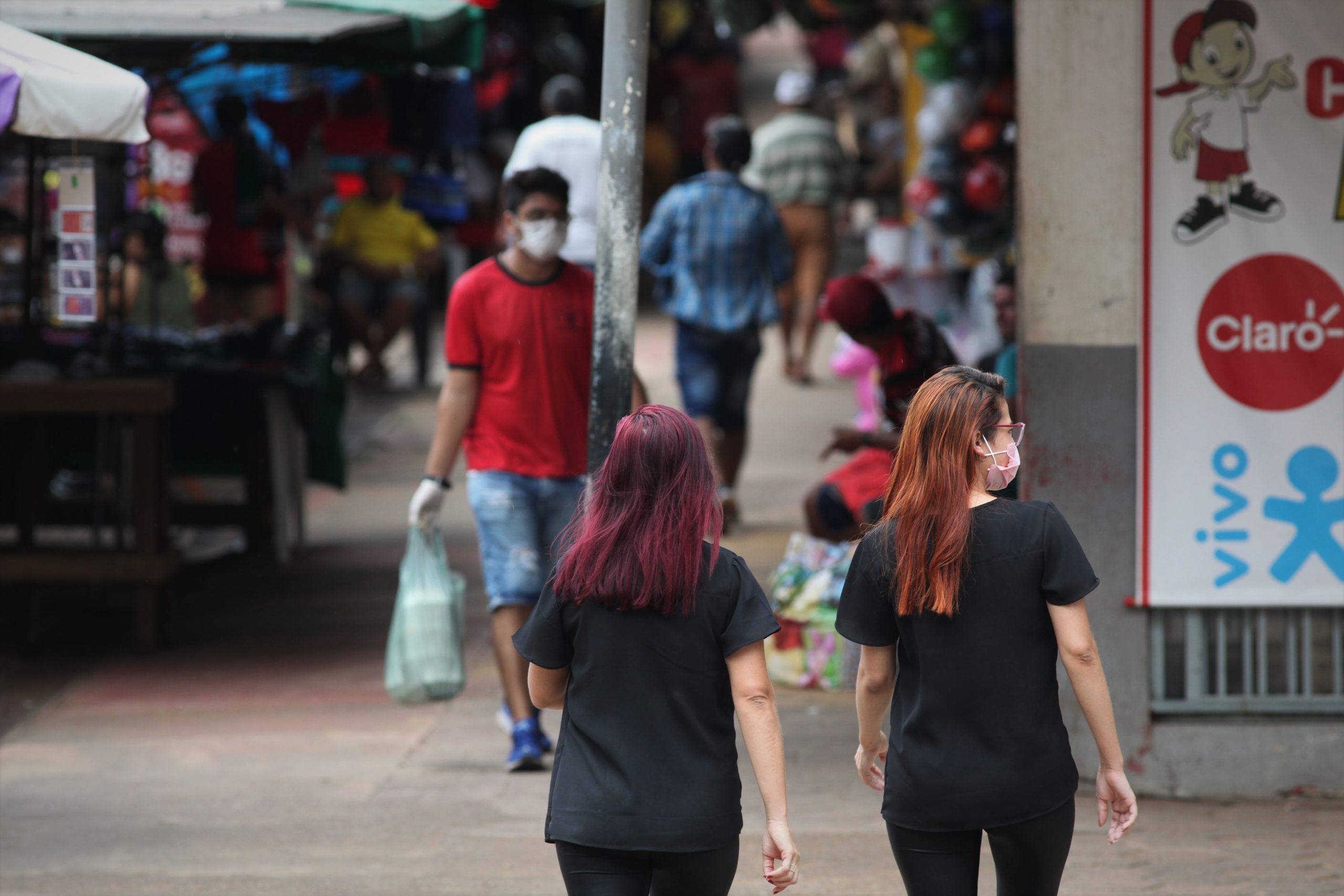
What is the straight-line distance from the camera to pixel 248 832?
5.48m

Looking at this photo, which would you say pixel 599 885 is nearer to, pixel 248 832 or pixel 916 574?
pixel 916 574

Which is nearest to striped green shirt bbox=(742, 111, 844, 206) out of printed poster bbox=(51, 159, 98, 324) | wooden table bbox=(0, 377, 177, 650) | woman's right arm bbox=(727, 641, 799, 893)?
wooden table bbox=(0, 377, 177, 650)

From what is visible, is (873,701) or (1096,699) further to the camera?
(873,701)

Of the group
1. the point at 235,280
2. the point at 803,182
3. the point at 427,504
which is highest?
the point at 803,182

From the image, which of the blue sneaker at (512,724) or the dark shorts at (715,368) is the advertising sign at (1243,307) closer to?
the blue sneaker at (512,724)

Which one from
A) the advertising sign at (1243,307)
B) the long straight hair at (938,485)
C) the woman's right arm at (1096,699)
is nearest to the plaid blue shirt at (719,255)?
the advertising sign at (1243,307)

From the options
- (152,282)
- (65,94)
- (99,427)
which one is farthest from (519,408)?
(152,282)

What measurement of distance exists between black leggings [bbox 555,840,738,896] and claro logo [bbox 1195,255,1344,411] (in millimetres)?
2912

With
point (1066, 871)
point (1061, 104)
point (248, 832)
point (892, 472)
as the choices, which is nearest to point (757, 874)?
point (1066, 871)

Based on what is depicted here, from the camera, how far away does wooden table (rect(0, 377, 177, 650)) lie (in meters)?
7.56

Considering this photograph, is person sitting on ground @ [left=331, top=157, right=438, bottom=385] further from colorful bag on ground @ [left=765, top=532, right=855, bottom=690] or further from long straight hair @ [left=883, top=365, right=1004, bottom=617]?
long straight hair @ [left=883, top=365, right=1004, bottom=617]

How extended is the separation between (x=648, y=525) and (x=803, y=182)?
10705 mm

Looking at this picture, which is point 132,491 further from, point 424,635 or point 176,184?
point 176,184

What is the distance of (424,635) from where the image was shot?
575 centimetres
